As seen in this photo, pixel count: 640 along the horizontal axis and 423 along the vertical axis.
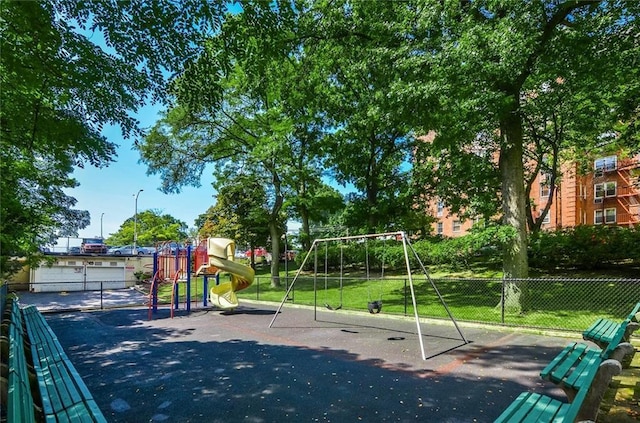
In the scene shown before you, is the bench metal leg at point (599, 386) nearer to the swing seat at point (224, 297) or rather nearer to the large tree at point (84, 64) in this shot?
the large tree at point (84, 64)

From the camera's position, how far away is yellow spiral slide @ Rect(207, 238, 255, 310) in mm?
12531

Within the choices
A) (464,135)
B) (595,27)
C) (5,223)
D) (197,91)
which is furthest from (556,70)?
(5,223)

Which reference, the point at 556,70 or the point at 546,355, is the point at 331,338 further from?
the point at 556,70

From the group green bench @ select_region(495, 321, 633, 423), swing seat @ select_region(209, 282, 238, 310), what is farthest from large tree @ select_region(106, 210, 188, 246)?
green bench @ select_region(495, 321, 633, 423)

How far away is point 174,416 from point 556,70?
11.6m

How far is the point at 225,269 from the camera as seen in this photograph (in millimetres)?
12727

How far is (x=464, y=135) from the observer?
433 inches

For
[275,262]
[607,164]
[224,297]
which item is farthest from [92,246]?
[607,164]

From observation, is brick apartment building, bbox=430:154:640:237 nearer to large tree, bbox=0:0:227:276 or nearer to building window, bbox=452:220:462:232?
building window, bbox=452:220:462:232

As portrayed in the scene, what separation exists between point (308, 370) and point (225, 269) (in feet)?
25.1

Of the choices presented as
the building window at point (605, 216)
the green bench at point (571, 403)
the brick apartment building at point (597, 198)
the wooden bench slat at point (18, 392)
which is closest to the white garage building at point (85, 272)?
the wooden bench slat at point (18, 392)

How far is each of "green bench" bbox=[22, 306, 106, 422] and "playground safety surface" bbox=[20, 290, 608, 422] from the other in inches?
23.1

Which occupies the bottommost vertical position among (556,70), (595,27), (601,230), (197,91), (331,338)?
(331,338)

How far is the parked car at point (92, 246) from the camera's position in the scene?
3150 centimetres
